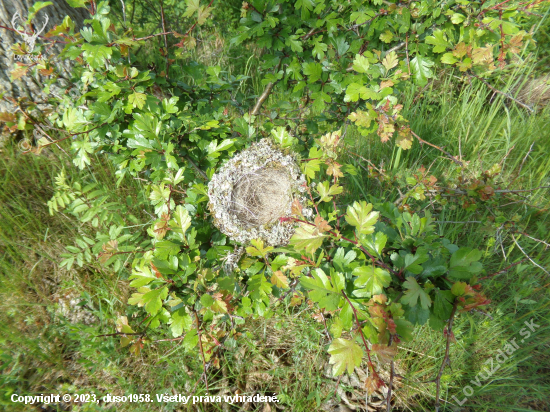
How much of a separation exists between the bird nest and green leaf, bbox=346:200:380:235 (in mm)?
317

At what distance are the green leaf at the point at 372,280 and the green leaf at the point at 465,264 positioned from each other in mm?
231

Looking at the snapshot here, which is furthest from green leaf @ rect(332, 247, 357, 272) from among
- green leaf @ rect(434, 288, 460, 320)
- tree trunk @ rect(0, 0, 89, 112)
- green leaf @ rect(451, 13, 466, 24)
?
tree trunk @ rect(0, 0, 89, 112)

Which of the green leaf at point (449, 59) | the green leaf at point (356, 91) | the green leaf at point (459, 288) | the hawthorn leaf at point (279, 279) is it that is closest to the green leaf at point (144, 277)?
the hawthorn leaf at point (279, 279)

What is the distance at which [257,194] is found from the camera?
4.66 ft

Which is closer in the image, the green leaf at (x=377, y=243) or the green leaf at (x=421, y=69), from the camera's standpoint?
the green leaf at (x=377, y=243)

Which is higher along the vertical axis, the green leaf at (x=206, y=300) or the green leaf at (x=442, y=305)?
the green leaf at (x=442, y=305)

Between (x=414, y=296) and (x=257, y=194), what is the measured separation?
0.80 meters

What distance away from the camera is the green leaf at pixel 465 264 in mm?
944

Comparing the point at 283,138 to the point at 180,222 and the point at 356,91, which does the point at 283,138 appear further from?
the point at 180,222

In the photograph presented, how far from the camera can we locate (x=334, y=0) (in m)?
1.65

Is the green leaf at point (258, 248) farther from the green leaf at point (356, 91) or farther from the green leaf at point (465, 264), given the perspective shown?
the green leaf at point (356, 91)

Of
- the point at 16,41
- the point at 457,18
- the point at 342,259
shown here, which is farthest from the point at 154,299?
the point at 16,41

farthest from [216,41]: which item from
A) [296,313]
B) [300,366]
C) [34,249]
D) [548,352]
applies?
[548,352]

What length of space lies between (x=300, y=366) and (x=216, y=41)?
4.33 m
